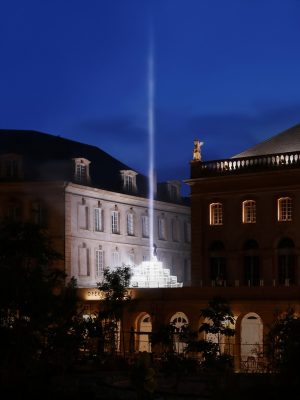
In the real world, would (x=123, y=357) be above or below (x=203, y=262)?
below

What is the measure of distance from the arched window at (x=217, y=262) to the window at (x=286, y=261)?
3.35 meters

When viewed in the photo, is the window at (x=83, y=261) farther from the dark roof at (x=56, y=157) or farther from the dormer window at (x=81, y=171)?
the dark roof at (x=56, y=157)

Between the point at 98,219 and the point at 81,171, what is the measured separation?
3.29 meters

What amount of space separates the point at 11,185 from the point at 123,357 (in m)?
21.4

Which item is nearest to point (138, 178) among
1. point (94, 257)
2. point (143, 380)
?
point (94, 257)

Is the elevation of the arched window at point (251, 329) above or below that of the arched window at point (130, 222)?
below

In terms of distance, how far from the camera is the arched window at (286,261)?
5941 cm

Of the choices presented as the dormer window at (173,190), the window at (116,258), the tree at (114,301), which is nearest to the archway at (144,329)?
the tree at (114,301)

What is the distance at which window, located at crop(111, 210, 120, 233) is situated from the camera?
7450 cm

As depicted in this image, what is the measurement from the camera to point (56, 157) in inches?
2862

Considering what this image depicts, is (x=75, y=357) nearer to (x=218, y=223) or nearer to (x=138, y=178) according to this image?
(x=218, y=223)

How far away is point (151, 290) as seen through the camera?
6103 centimetres

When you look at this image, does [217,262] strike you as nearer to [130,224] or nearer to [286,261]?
[286,261]

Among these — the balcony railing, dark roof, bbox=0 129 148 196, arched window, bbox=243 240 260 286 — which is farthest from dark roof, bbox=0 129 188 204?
arched window, bbox=243 240 260 286
